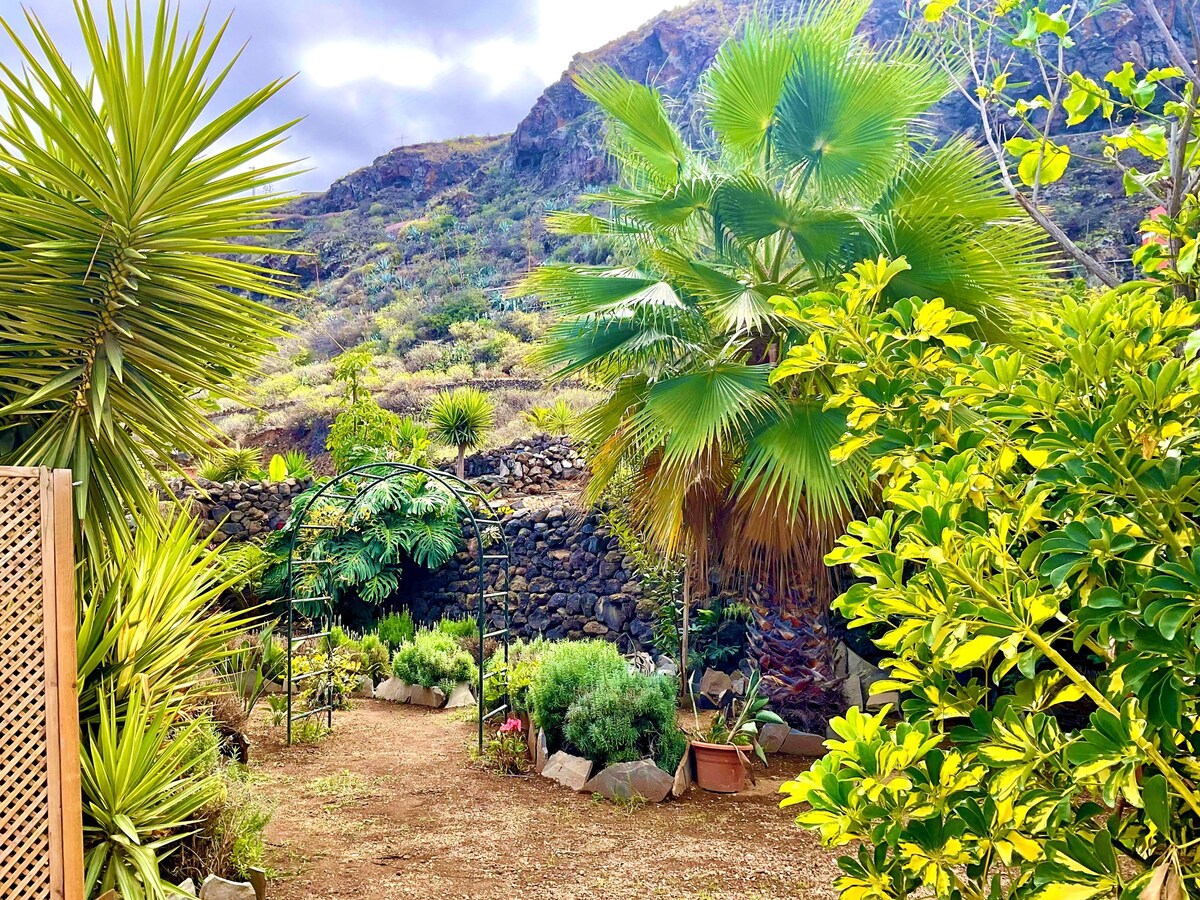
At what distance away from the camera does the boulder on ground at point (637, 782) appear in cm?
481

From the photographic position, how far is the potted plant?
498 cm

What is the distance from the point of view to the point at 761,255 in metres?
5.38

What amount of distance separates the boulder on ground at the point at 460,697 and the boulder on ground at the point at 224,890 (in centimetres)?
440

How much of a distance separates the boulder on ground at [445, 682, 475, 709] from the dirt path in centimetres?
180

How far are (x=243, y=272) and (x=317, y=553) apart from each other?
6.46m

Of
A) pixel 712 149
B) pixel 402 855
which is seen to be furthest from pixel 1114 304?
pixel 712 149

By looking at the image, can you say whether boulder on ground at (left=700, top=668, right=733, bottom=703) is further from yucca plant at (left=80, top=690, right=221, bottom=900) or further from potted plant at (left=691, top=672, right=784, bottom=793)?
yucca plant at (left=80, top=690, right=221, bottom=900)

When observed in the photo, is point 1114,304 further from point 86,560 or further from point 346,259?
point 346,259

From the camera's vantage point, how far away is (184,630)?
3.53 metres

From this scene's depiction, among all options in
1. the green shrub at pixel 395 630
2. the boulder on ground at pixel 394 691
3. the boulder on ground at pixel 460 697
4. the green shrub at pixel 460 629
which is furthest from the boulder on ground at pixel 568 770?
the green shrub at pixel 395 630

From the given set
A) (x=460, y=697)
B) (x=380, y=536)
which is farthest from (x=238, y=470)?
(x=460, y=697)

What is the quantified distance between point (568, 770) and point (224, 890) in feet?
7.82

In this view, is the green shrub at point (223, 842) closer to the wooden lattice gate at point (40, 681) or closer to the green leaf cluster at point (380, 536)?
the wooden lattice gate at point (40, 681)

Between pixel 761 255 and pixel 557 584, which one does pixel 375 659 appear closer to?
pixel 557 584
